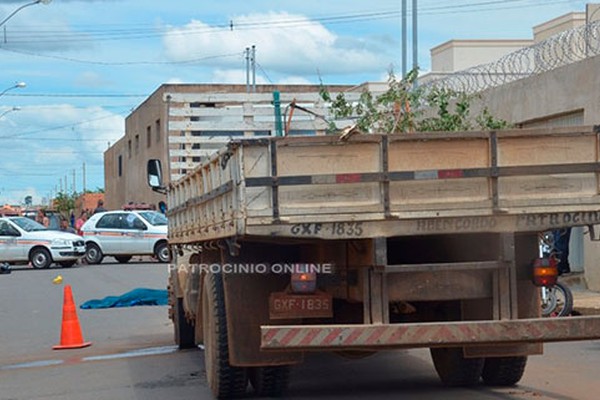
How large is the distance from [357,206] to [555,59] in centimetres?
1157

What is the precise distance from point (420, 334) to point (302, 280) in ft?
3.00

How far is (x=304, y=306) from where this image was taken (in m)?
7.57

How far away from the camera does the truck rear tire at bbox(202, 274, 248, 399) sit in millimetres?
8188

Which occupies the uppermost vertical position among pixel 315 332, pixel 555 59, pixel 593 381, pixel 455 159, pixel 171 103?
pixel 555 59

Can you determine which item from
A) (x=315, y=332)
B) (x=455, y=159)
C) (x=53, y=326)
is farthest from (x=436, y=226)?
(x=53, y=326)

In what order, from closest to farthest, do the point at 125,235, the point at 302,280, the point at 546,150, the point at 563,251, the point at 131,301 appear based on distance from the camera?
the point at 546,150 → the point at 302,280 → the point at 563,251 → the point at 131,301 → the point at 125,235

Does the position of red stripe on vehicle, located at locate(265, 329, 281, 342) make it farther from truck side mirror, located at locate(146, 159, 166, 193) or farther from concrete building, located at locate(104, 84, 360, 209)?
truck side mirror, located at locate(146, 159, 166, 193)

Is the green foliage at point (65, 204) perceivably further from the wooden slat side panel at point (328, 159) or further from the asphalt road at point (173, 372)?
the wooden slat side panel at point (328, 159)

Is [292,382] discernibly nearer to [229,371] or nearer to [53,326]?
[229,371]

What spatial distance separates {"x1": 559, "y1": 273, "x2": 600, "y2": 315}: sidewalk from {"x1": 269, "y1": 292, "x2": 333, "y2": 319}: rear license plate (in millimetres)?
6964

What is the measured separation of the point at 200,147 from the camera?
12688 millimetres

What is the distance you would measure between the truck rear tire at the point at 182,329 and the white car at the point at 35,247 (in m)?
21.0

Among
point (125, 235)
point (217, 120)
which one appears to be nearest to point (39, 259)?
point (125, 235)

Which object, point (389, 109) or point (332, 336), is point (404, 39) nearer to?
point (389, 109)
